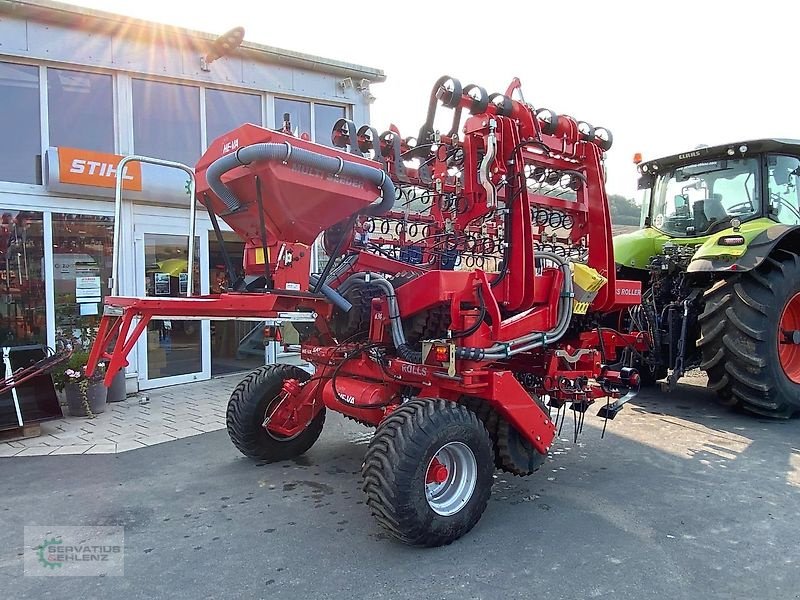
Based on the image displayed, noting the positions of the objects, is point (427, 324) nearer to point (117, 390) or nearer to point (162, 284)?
point (117, 390)

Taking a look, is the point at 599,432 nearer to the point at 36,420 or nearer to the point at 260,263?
the point at 260,263

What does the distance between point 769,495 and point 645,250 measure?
3470 millimetres

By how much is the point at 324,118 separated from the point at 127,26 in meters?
2.86

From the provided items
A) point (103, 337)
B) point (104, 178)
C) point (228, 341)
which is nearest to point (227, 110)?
point (104, 178)

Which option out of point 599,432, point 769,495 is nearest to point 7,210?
point 599,432

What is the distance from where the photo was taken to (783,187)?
21.4 feet

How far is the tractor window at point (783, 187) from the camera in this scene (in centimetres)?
645

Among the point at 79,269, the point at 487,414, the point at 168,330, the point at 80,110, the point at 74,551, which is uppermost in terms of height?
the point at 80,110

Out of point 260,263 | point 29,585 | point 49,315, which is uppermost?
point 260,263

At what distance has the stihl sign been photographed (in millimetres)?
6801

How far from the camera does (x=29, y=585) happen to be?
3.01 m

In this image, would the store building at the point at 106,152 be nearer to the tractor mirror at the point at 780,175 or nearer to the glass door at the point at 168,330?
the glass door at the point at 168,330

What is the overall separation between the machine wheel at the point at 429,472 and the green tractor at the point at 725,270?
10.3 feet

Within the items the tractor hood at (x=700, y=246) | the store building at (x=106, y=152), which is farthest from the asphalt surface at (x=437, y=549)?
the store building at (x=106, y=152)
